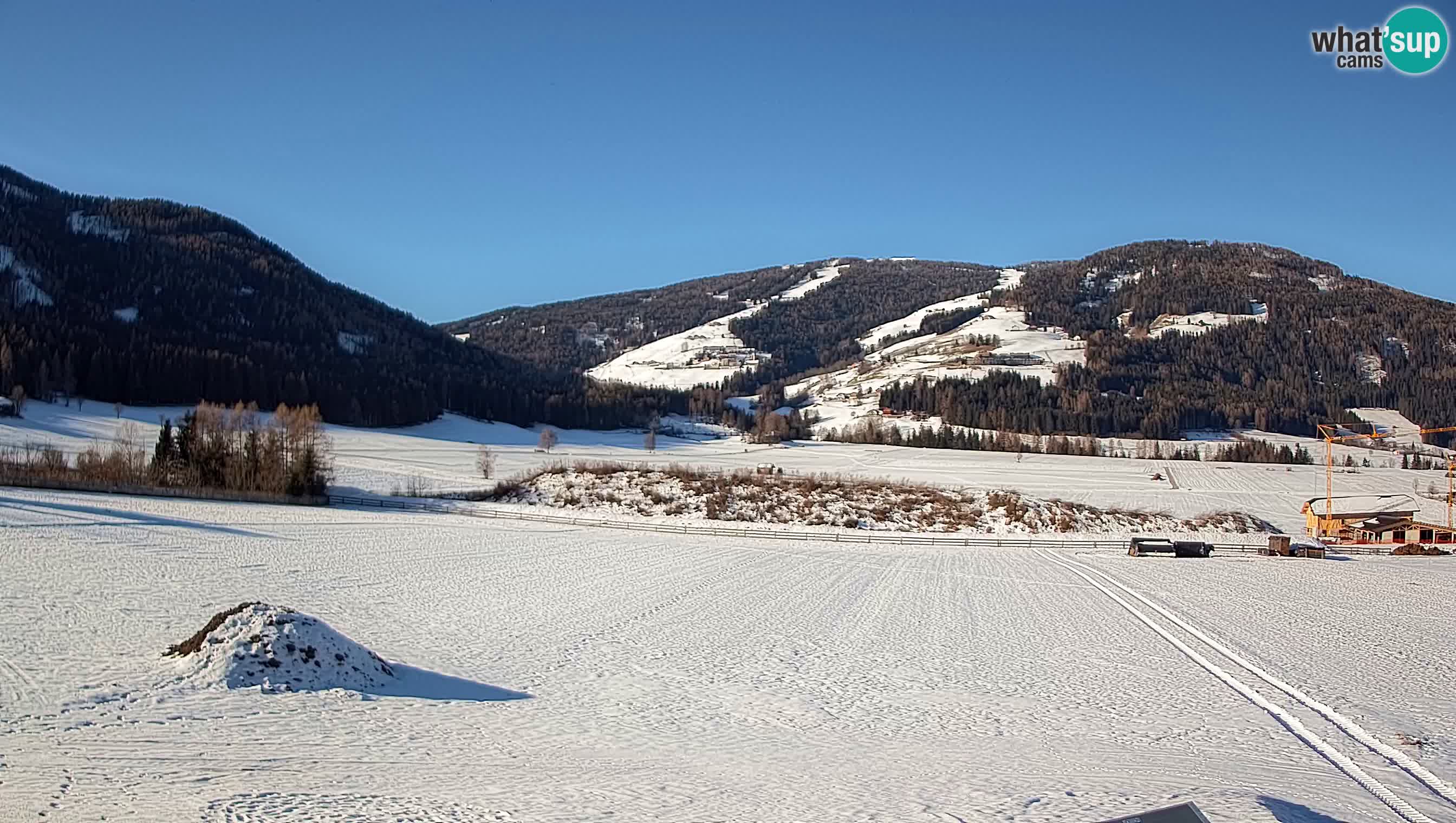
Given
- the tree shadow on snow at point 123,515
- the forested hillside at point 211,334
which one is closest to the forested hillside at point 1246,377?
the forested hillside at point 211,334

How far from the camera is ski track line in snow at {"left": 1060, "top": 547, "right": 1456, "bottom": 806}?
10820 mm

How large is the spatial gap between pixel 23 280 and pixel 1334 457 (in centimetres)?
18911

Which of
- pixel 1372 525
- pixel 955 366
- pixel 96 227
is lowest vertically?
pixel 1372 525

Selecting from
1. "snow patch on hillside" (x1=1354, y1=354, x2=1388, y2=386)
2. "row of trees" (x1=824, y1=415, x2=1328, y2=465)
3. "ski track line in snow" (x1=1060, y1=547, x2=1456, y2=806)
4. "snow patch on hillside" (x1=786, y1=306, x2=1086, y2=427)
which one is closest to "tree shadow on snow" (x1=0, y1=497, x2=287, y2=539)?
"ski track line in snow" (x1=1060, y1=547, x2=1456, y2=806)

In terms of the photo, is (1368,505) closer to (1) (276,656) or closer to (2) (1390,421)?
(1) (276,656)

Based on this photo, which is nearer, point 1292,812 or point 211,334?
point 1292,812

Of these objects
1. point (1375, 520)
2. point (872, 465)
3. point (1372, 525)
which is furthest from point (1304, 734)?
point (872, 465)

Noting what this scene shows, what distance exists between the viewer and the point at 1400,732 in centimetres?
1341

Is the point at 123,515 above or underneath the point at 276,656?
underneath

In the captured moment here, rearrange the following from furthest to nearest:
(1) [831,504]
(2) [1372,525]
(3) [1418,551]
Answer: (2) [1372,525] < (1) [831,504] < (3) [1418,551]

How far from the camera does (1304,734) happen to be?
1317 centimetres

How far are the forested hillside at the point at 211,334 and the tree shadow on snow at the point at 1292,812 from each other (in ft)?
357

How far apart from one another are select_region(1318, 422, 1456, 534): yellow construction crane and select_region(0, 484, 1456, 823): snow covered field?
35800 mm

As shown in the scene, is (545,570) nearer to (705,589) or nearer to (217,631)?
(705,589)
